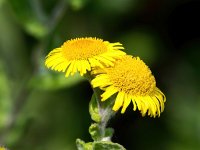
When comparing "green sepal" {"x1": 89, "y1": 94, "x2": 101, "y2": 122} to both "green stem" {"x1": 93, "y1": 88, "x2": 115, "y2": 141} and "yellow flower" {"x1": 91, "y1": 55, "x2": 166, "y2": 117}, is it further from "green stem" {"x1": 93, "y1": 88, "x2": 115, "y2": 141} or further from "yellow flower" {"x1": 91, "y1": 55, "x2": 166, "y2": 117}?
"yellow flower" {"x1": 91, "y1": 55, "x2": 166, "y2": 117}

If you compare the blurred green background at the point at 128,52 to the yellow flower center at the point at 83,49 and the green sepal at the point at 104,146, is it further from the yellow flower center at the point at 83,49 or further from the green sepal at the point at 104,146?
the green sepal at the point at 104,146

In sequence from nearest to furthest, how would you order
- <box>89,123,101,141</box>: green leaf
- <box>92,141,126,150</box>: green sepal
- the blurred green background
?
<box>92,141,126,150</box>: green sepal
<box>89,123,101,141</box>: green leaf
the blurred green background

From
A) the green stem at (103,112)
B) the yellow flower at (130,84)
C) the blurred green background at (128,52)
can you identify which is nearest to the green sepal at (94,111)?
the green stem at (103,112)

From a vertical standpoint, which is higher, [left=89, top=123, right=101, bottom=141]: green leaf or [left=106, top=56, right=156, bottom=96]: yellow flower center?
[left=106, top=56, right=156, bottom=96]: yellow flower center

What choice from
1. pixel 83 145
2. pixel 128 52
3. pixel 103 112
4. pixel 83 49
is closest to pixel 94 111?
pixel 103 112

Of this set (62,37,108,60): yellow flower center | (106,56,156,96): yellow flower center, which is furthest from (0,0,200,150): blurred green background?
(106,56,156,96): yellow flower center
